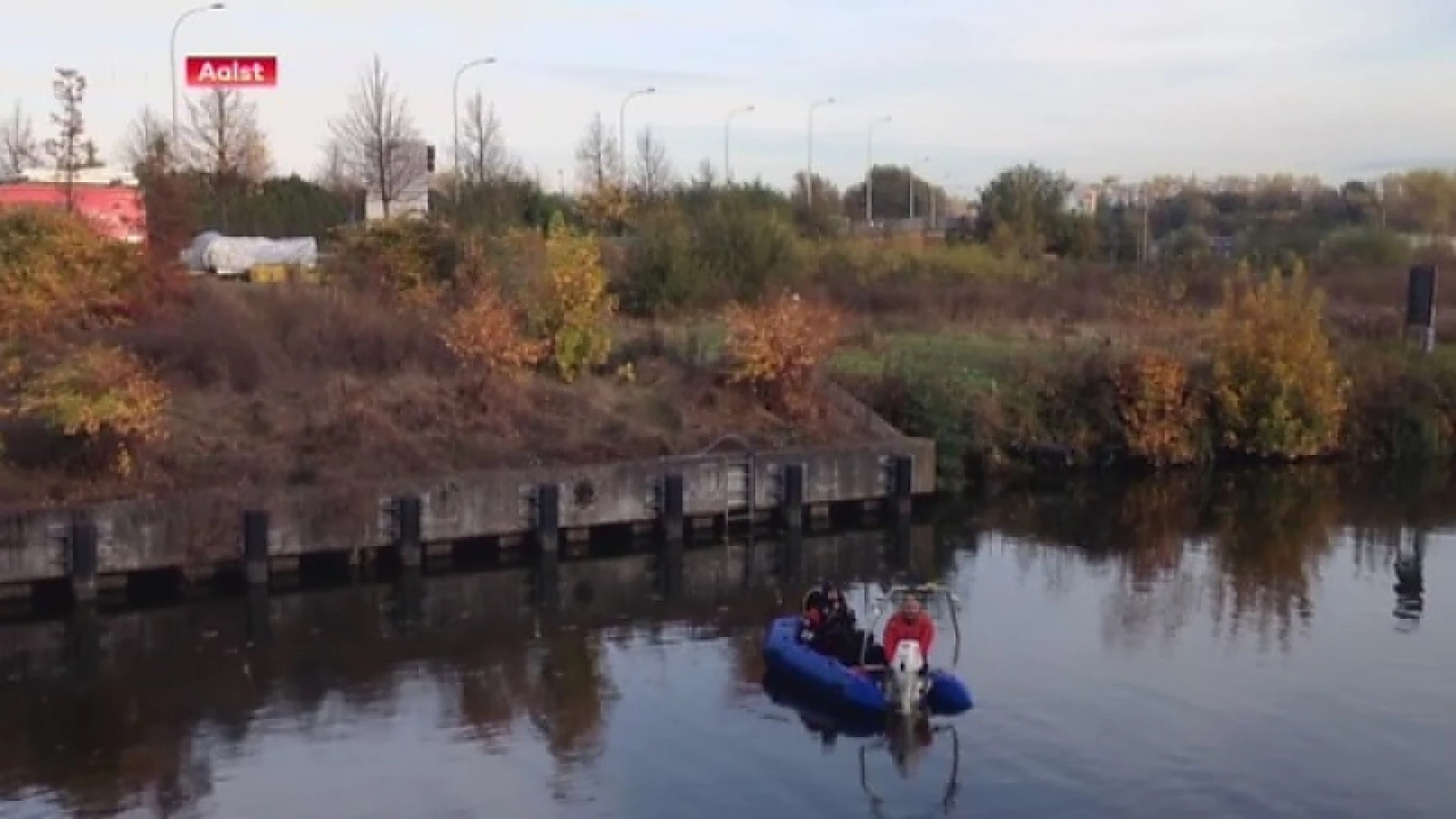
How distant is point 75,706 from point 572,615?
9710 millimetres

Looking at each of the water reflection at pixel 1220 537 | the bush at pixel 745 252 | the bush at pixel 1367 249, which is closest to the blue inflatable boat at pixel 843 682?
the water reflection at pixel 1220 537

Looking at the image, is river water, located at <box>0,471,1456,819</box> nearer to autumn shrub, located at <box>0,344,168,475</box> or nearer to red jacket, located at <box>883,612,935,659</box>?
red jacket, located at <box>883,612,935,659</box>

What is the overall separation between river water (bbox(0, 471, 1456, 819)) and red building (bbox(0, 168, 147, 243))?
733 inches

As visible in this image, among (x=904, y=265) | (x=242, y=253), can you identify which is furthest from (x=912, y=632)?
(x=904, y=265)

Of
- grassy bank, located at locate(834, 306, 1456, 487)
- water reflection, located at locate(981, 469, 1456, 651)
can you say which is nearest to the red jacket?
water reflection, located at locate(981, 469, 1456, 651)

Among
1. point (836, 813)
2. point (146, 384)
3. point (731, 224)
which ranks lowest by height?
point (836, 813)

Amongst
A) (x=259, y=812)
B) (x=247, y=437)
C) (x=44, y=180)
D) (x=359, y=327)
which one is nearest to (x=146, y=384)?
(x=247, y=437)

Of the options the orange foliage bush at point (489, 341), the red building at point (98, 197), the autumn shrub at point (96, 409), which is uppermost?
the red building at point (98, 197)

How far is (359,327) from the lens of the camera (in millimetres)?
44219

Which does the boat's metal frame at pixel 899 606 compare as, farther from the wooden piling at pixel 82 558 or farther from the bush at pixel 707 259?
the bush at pixel 707 259

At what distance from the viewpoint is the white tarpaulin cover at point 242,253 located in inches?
2410

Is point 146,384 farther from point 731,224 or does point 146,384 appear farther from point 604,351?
point 731,224

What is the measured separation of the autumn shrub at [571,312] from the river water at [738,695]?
7.82m

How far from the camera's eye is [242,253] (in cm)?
6212
